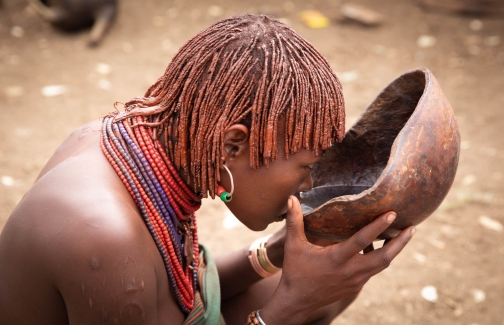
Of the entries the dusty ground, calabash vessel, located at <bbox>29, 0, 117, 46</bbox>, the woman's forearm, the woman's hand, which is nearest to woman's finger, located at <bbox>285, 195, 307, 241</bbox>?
the woman's hand

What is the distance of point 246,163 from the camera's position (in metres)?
1.91

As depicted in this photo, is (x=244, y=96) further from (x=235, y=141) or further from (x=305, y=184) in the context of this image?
(x=305, y=184)

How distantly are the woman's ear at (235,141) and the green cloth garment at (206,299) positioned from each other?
0.67 metres

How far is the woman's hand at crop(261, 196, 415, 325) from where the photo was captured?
1894mm

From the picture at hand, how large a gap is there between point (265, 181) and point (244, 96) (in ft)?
1.06

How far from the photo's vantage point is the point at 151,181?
1.92m

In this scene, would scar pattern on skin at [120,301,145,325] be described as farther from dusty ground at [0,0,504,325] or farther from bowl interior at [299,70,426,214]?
dusty ground at [0,0,504,325]

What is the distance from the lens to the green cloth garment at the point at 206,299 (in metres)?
2.19

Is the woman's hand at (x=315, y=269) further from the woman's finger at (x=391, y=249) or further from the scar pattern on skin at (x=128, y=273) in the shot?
the scar pattern on skin at (x=128, y=273)

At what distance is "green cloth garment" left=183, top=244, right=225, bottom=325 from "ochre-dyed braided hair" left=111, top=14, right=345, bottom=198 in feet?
1.80

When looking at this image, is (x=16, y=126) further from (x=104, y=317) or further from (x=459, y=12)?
(x=459, y=12)

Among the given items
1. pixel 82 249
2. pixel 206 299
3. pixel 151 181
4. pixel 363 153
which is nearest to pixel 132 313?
pixel 82 249

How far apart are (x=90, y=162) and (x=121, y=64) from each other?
174 inches

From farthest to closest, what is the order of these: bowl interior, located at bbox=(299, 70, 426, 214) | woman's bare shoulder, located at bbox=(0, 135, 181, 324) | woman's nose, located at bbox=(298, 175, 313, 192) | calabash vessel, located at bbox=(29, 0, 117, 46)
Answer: calabash vessel, located at bbox=(29, 0, 117, 46), bowl interior, located at bbox=(299, 70, 426, 214), woman's nose, located at bbox=(298, 175, 313, 192), woman's bare shoulder, located at bbox=(0, 135, 181, 324)
